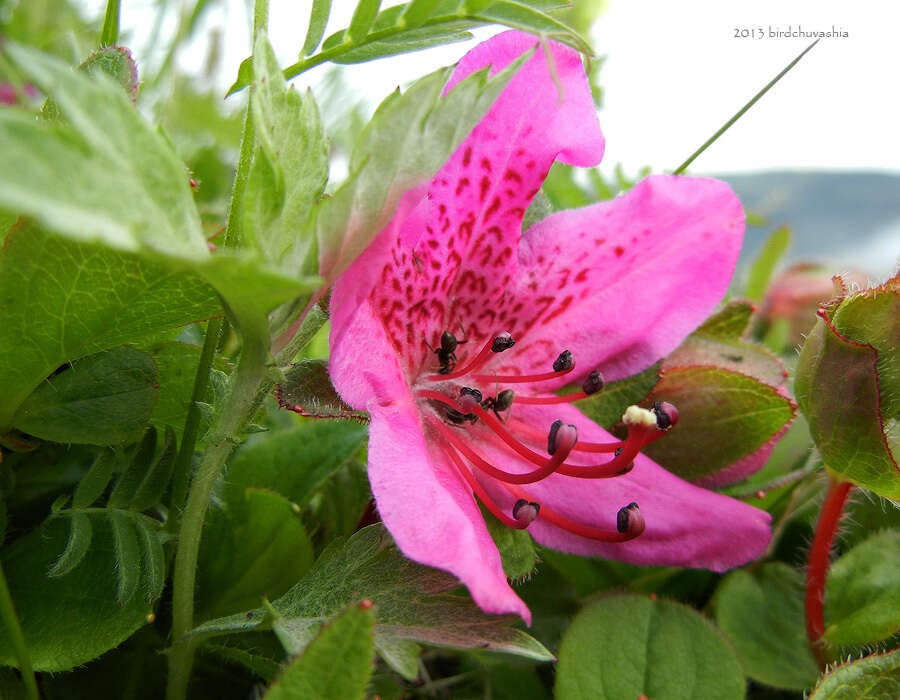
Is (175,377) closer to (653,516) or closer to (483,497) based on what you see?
(483,497)

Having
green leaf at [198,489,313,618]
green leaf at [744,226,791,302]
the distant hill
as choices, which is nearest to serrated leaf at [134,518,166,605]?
green leaf at [198,489,313,618]

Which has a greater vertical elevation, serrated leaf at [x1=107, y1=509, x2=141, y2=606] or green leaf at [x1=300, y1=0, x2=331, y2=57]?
green leaf at [x1=300, y1=0, x2=331, y2=57]

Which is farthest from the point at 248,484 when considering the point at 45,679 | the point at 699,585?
the point at 699,585

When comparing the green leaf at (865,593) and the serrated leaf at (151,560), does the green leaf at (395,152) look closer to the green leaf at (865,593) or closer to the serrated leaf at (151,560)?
the serrated leaf at (151,560)

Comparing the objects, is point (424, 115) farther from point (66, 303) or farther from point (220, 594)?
point (220, 594)

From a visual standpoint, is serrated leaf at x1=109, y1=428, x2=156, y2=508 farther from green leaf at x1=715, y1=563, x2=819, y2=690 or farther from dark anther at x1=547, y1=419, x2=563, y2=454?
green leaf at x1=715, y1=563, x2=819, y2=690

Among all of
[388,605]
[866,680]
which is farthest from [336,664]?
[866,680]

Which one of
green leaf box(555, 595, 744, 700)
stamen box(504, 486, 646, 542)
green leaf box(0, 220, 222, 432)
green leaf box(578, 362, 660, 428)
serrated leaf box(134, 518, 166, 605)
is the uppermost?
green leaf box(0, 220, 222, 432)
